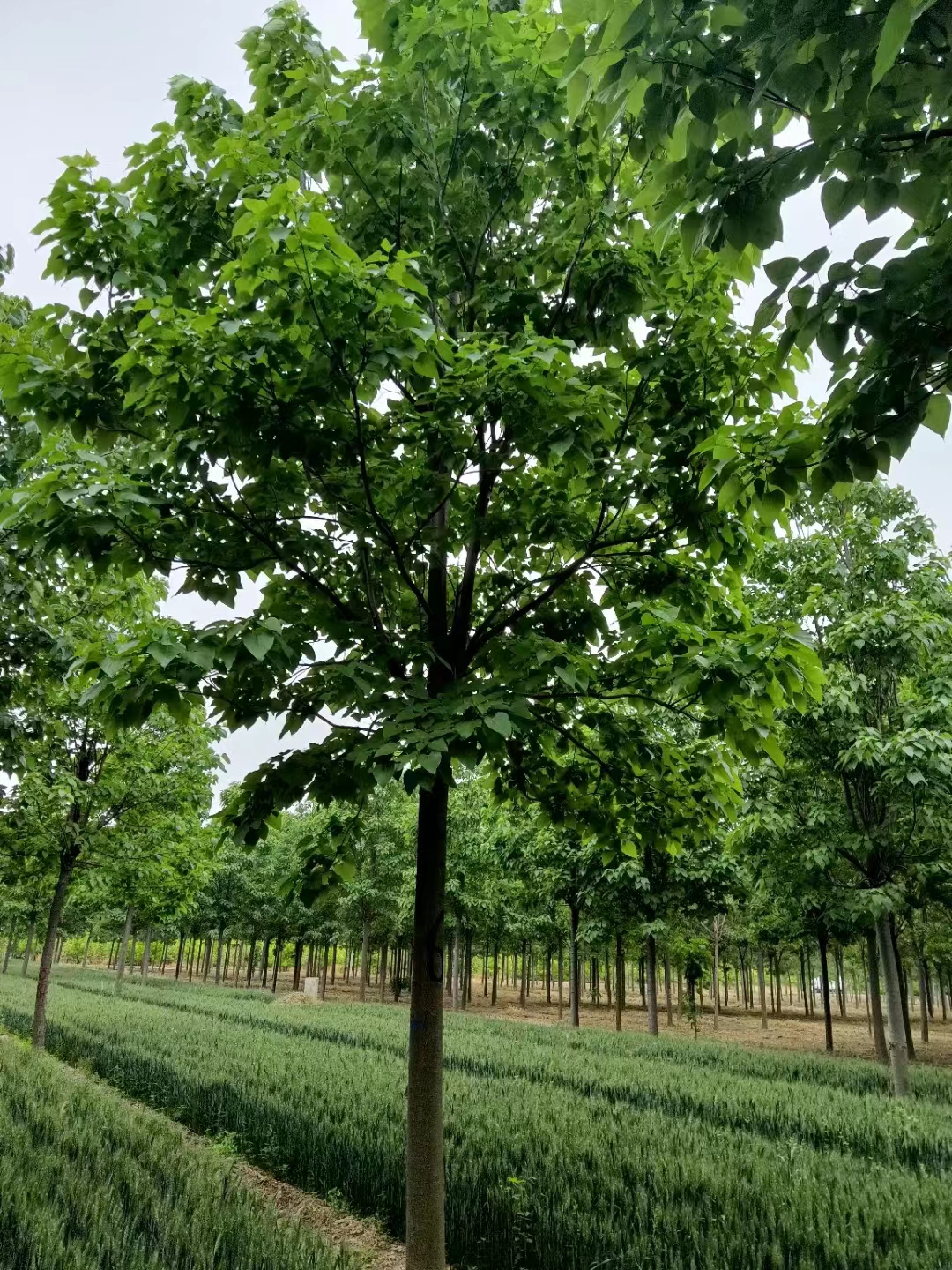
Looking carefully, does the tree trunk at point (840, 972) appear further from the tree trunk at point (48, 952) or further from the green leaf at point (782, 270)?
the green leaf at point (782, 270)

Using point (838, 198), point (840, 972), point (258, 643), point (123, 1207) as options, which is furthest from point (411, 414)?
point (840, 972)

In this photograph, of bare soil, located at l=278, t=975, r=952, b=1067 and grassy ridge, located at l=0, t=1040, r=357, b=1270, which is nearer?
grassy ridge, located at l=0, t=1040, r=357, b=1270

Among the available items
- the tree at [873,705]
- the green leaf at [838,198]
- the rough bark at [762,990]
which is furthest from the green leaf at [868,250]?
the rough bark at [762,990]

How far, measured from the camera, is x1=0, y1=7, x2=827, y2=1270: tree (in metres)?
3.09

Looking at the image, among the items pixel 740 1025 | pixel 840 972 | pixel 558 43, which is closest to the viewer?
pixel 558 43

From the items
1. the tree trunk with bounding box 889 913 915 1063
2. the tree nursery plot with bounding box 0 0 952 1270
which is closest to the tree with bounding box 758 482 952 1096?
the tree trunk with bounding box 889 913 915 1063

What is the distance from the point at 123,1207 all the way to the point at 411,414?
14.3 feet

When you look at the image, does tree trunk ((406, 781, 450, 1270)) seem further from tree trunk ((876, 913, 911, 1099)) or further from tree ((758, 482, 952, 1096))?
tree trunk ((876, 913, 911, 1099))

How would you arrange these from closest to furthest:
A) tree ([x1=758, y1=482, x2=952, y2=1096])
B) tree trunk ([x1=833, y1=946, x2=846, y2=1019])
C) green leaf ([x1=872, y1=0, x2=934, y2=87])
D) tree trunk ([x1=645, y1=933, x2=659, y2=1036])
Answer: green leaf ([x1=872, y1=0, x2=934, y2=87]) < tree ([x1=758, y1=482, x2=952, y2=1096]) < tree trunk ([x1=645, y1=933, x2=659, y2=1036]) < tree trunk ([x1=833, y1=946, x2=846, y2=1019])

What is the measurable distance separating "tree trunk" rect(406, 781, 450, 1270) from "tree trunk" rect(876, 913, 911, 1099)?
7815 millimetres

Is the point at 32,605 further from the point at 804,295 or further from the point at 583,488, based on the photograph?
the point at 804,295

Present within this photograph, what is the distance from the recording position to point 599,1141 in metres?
6.18

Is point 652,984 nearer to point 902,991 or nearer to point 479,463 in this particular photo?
point 902,991

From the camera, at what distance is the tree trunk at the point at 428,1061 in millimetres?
3566
